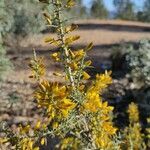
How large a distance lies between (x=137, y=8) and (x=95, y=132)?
5032cm

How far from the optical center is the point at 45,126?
16.5ft

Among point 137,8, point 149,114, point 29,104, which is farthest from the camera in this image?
point 137,8

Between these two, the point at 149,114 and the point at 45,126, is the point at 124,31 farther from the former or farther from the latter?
the point at 45,126

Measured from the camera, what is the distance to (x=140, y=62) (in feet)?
52.7

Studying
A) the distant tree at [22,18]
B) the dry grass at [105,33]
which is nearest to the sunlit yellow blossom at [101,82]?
the distant tree at [22,18]

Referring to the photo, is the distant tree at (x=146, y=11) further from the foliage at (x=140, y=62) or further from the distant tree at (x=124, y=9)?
the foliage at (x=140, y=62)

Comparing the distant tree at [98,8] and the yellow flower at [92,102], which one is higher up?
the yellow flower at [92,102]

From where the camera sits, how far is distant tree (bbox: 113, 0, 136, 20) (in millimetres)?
52228

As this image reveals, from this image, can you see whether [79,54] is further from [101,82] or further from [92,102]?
[92,102]

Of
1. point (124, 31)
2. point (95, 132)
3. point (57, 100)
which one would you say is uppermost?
point (57, 100)

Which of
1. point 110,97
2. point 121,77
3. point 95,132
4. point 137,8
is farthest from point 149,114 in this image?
point 137,8

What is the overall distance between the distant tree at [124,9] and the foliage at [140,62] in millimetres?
34278

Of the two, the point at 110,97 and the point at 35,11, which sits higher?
the point at 35,11

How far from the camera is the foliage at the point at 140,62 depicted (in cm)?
1551
